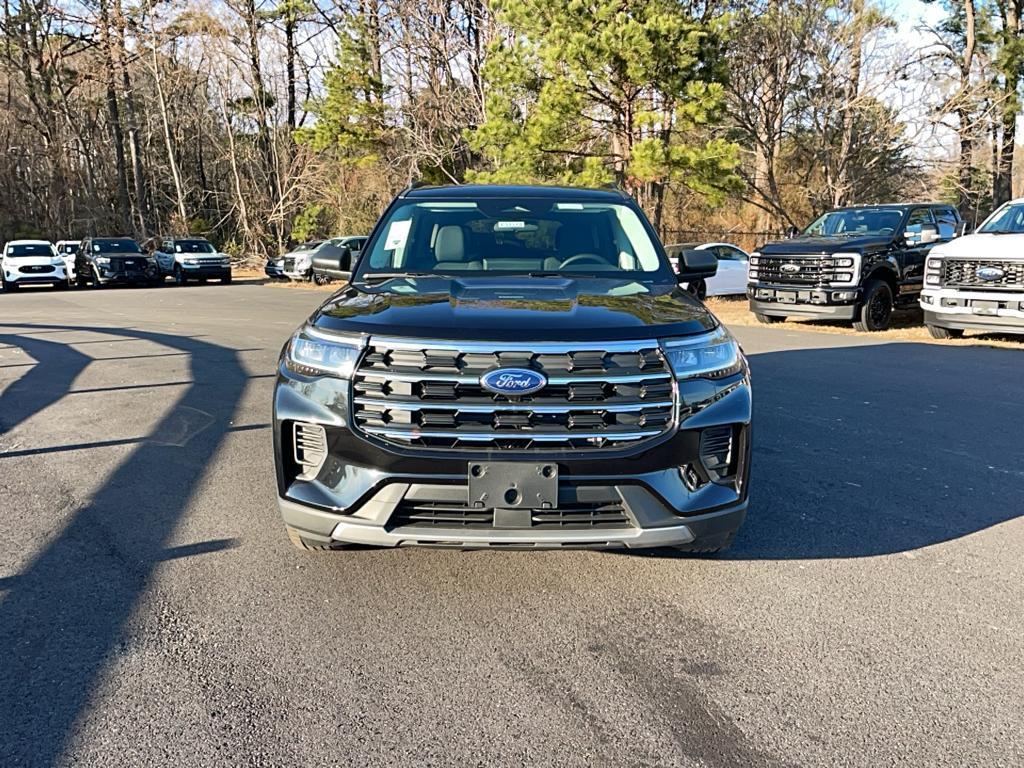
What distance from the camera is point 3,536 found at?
13.5 feet

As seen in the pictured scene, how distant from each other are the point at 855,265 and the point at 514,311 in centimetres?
1080

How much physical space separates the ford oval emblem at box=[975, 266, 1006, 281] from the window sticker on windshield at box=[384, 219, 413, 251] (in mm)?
9144

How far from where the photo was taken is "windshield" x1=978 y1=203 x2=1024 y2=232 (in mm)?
11258

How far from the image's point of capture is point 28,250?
2728 cm

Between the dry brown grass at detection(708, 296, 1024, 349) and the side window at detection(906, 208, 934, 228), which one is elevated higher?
the side window at detection(906, 208, 934, 228)

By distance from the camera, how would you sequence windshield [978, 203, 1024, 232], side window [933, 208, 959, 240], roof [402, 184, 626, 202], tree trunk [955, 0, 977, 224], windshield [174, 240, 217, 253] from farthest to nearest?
1. windshield [174, 240, 217, 253]
2. tree trunk [955, 0, 977, 224]
3. side window [933, 208, 959, 240]
4. windshield [978, 203, 1024, 232]
5. roof [402, 184, 626, 202]

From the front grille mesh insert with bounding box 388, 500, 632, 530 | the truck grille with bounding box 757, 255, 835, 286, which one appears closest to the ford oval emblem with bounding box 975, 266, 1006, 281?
the truck grille with bounding box 757, 255, 835, 286

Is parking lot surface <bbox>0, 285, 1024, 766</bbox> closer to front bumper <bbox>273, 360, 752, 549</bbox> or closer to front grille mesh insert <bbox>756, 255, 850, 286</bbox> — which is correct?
front bumper <bbox>273, 360, 752, 549</bbox>

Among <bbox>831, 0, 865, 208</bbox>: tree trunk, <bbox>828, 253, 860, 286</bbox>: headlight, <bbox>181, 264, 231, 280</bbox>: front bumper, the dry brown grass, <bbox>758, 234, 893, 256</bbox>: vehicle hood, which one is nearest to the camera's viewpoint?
the dry brown grass

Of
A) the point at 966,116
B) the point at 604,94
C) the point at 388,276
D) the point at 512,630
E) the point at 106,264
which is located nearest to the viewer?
the point at 512,630

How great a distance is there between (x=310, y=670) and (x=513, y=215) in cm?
294

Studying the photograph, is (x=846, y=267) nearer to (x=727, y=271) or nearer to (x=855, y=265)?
(x=855, y=265)

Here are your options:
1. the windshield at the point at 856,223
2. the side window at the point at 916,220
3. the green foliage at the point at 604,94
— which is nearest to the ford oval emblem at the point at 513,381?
the windshield at the point at 856,223

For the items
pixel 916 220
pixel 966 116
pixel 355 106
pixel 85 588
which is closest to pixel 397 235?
pixel 85 588
